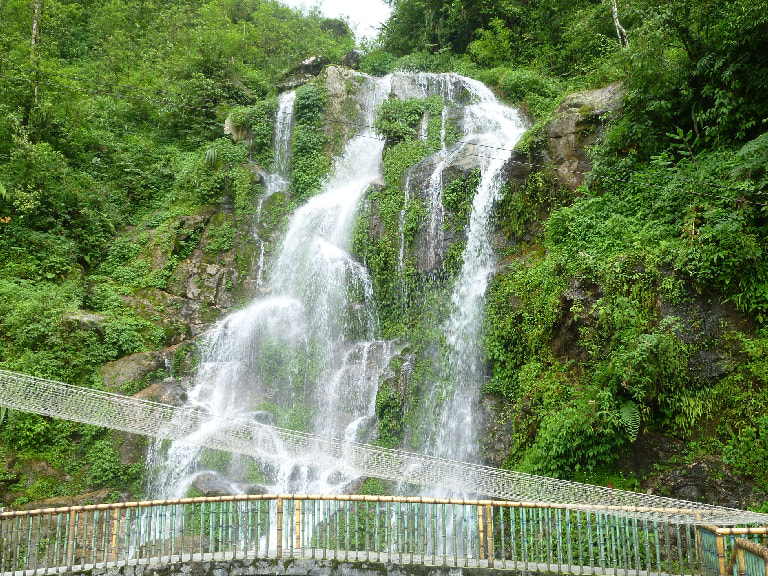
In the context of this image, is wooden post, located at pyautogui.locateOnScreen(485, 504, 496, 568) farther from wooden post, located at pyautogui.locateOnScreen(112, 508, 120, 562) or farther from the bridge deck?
wooden post, located at pyautogui.locateOnScreen(112, 508, 120, 562)

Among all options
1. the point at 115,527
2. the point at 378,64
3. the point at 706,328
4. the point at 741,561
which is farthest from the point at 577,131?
the point at 378,64

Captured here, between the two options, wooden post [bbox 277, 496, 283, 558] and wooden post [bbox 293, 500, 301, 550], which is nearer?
wooden post [bbox 277, 496, 283, 558]

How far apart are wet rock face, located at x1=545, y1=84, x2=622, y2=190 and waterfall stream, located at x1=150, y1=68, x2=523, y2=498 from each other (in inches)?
52.2

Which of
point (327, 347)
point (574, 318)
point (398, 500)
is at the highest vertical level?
point (327, 347)

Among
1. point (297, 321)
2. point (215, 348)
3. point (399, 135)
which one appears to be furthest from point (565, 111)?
point (215, 348)

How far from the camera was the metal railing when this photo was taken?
4.78m

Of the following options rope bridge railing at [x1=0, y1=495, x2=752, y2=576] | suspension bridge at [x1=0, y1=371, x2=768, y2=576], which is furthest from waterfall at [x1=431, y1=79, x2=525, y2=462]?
rope bridge railing at [x1=0, y1=495, x2=752, y2=576]

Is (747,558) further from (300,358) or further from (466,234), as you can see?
(300,358)

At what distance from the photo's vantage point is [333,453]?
8.25 metres

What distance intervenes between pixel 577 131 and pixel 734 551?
10251mm

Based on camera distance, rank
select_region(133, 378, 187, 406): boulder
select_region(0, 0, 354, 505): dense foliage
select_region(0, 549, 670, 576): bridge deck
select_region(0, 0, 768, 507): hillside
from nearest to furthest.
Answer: select_region(0, 549, 670, 576): bridge deck → select_region(0, 0, 768, 507): hillside → select_region(0, 0, 354, 505): dense foliage → select_region(133, 378, 187, 406): boulder

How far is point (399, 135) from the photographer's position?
17.5 meters

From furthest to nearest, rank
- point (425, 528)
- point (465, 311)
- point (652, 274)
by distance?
point (465, 311)
point (652, 274)
point (425, 528)

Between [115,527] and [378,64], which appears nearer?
[115,527]
